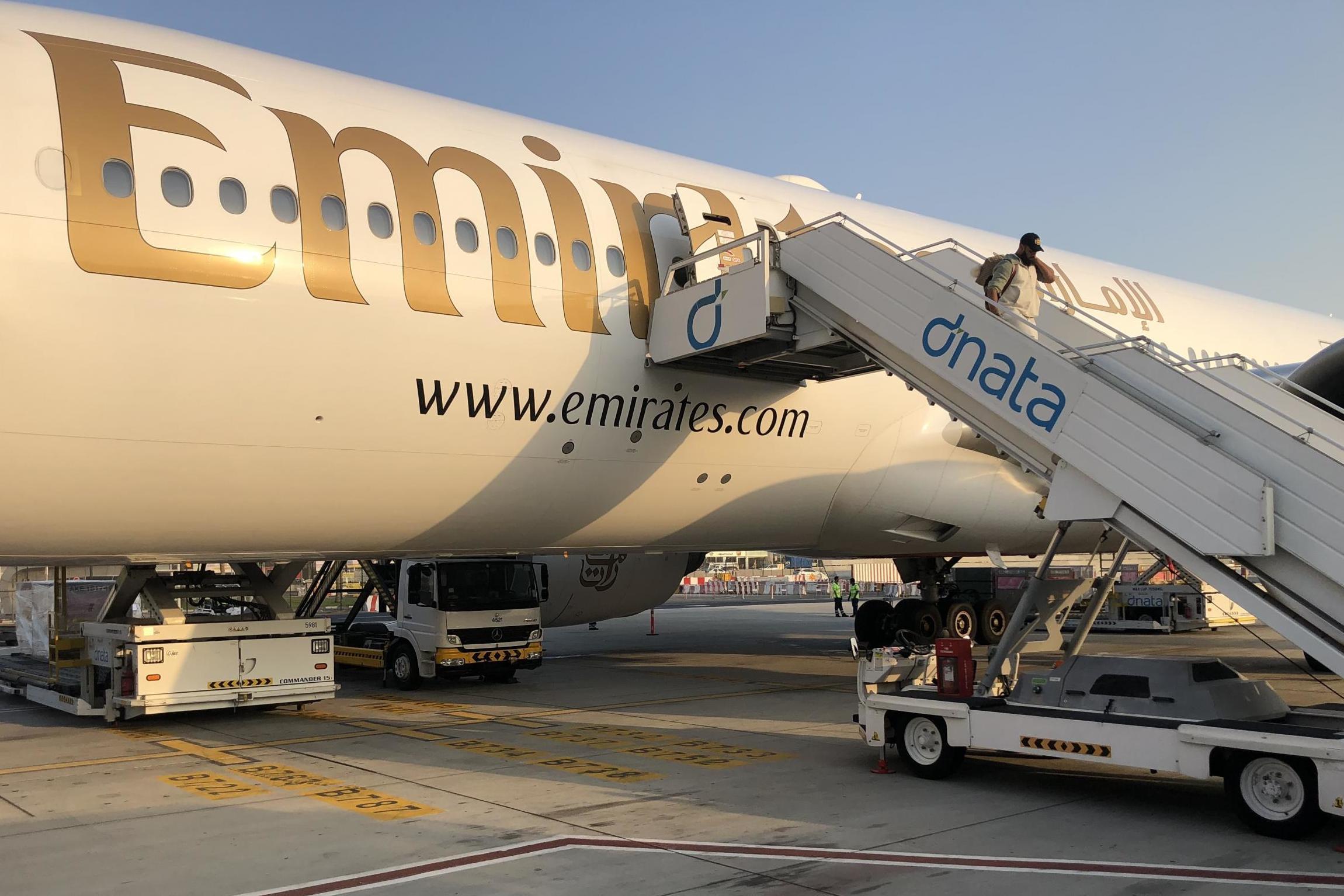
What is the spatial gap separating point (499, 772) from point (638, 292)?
16.6 ft

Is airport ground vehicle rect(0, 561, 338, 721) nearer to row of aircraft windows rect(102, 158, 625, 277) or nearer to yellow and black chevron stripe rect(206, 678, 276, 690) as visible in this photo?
yellow and black chevron stripe rect(206, 678, 276, 690)

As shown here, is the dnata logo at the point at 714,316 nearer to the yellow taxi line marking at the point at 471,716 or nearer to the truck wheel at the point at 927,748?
the truck wheel at the point at 927,748

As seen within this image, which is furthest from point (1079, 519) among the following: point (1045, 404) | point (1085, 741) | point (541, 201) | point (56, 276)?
point (56, 276)

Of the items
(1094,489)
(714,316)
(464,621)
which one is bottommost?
(464,621)

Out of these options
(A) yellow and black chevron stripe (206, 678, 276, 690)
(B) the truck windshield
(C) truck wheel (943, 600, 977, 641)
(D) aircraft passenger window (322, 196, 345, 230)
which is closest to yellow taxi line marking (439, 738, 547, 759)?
(A) yellow and black chevron stripe (206, 678, 276, 690)

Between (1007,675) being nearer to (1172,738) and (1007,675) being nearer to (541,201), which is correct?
(1172,738)

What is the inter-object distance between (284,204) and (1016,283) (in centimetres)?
655

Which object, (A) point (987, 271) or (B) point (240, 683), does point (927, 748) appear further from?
(B) point (240, 683)

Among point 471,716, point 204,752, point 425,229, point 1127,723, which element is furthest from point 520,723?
point 1127,723

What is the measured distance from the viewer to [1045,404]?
351 inches

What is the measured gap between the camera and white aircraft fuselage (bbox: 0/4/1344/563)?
8.66 metres

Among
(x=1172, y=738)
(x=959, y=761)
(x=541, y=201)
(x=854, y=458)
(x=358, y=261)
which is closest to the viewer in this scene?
(x=1172, y=738)

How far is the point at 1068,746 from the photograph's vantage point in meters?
8.32

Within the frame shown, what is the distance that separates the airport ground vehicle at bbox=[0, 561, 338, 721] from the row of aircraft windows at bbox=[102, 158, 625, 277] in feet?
18.5
